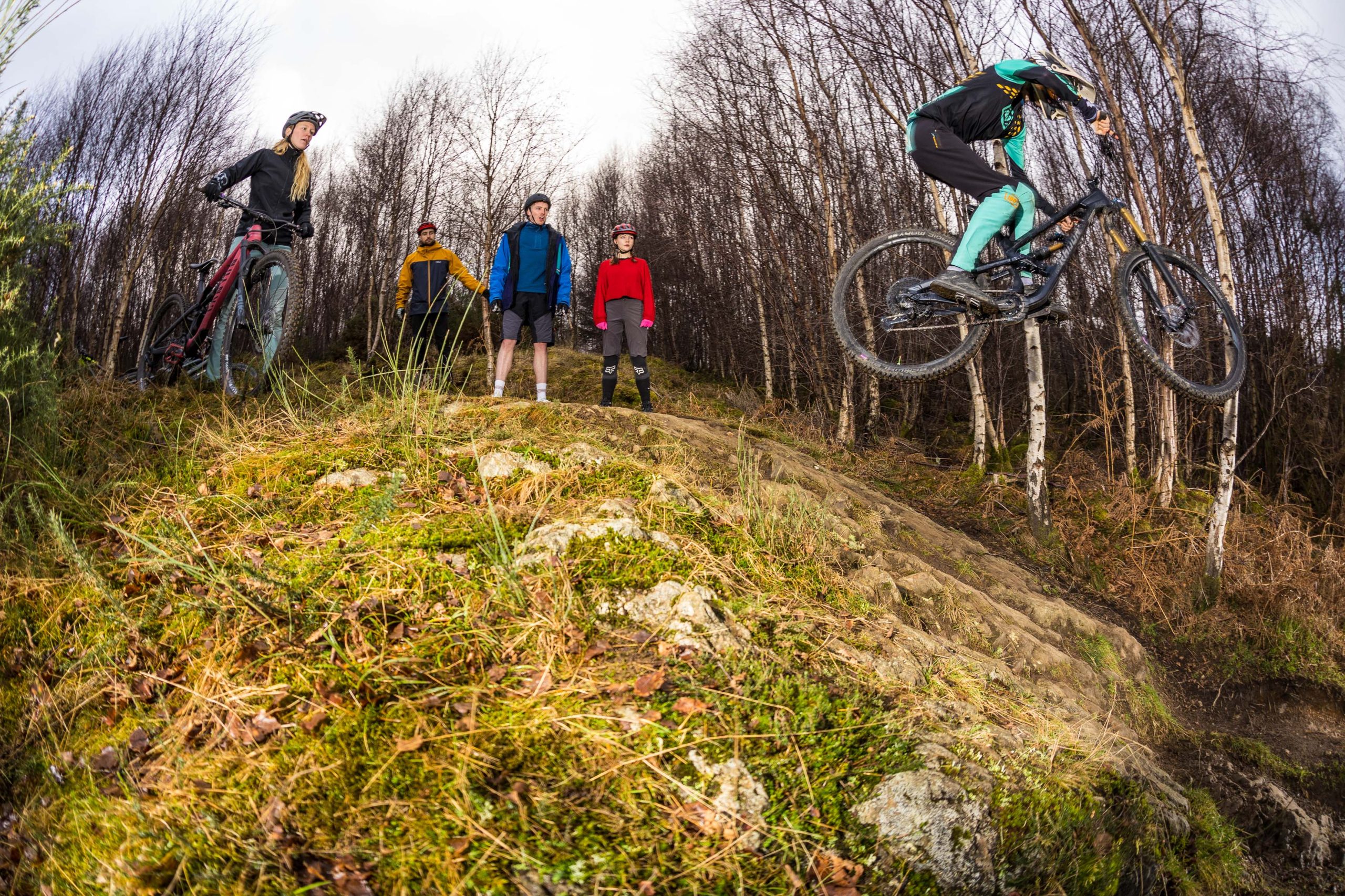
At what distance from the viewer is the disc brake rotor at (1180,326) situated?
4637 mm

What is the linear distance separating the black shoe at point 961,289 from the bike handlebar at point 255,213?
14.2 feet

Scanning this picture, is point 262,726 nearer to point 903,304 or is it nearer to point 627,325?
point 903,304

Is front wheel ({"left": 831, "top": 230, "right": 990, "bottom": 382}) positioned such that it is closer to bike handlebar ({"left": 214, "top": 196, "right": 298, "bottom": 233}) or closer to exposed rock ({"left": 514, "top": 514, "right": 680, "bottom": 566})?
exposed rock ({"left": 514, "top": 514, "right": 680, "bottom": 566})

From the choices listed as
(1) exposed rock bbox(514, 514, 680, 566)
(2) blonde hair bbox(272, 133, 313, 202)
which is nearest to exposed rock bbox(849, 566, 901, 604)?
(1) exposed rock bbox(514, 514, 680, 566)

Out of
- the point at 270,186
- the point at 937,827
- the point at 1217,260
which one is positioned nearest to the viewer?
the point at 937,827

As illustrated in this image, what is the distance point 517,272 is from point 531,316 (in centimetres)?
43

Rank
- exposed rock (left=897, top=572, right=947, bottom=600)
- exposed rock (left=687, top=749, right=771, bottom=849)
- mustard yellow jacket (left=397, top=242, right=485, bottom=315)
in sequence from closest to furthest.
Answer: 1. exposed rock (left=687, top=749, right=771, bottom=849)
2. exposed rock (left=897, top=572, right=947, bottom=600)
3. mustard yellow jacket (left=397, top=242, right=485, bottom=315)

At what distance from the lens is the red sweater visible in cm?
781

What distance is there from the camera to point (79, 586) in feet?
9.52

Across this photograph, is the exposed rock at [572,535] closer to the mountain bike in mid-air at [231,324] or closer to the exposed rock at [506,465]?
the exposed rock at [506,465]

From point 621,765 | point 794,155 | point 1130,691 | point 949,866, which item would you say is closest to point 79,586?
point 621,765

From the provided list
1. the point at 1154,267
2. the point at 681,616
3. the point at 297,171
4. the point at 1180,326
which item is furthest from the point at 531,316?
the point at 1180,326

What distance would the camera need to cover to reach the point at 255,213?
196 inches

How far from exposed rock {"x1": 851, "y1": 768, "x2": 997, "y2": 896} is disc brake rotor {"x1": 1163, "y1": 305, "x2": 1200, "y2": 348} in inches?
140
